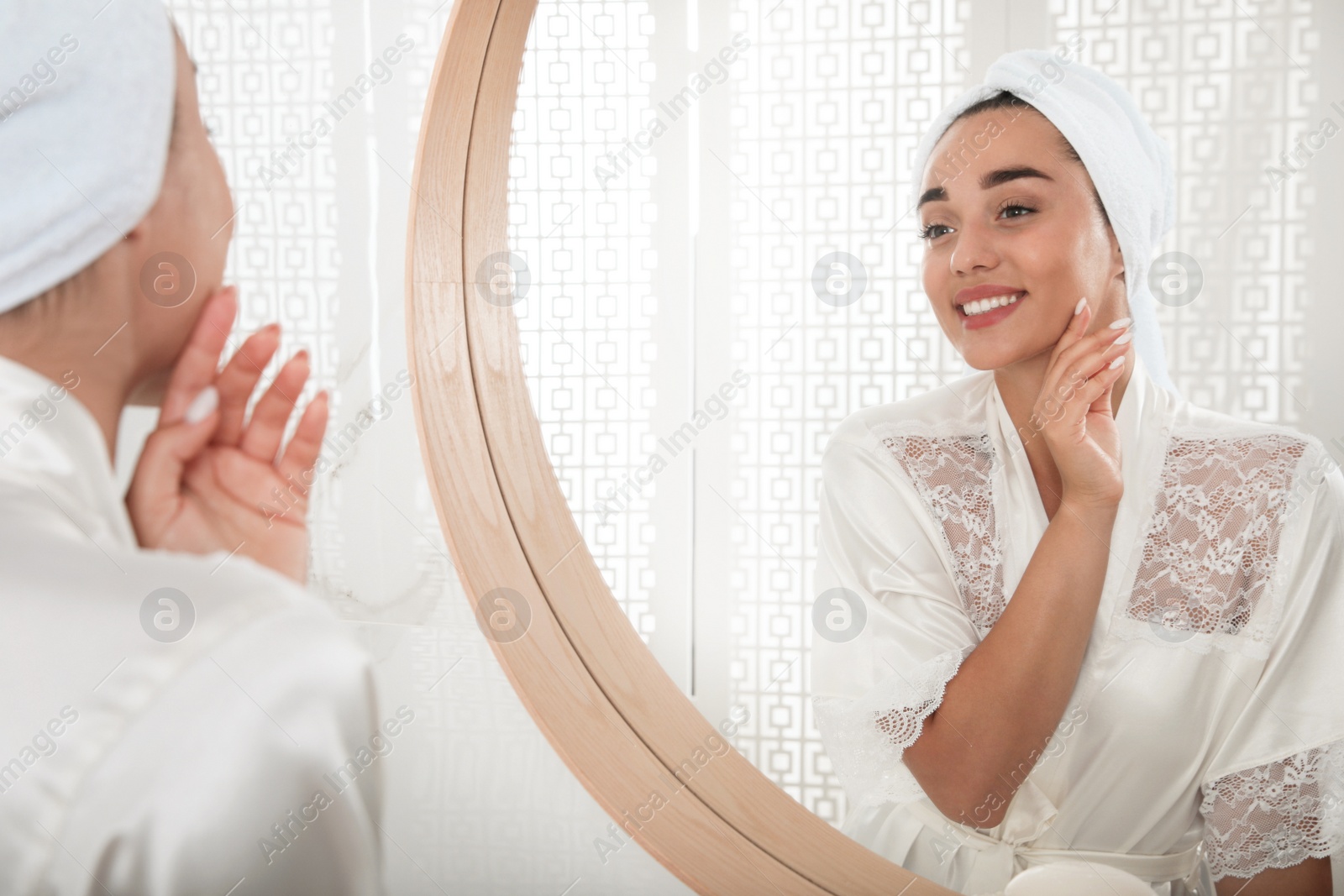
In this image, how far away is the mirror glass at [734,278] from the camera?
34.4 inches

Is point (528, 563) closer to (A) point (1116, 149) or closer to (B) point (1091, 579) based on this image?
(B) point (1091, 579)

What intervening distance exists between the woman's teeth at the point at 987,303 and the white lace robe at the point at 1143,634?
6cm

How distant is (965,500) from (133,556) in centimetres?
78

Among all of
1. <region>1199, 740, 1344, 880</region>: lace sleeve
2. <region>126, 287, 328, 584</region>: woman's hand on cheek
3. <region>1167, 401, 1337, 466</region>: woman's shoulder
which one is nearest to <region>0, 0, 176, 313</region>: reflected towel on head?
<region>126, 287, 328, 584</region>: woman's hand on cheek

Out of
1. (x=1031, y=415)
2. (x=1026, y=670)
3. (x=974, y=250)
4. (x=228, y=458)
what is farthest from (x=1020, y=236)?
(x=228, y=458)

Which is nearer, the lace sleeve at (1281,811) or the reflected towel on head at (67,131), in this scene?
the lace sleeve at (1281,811)

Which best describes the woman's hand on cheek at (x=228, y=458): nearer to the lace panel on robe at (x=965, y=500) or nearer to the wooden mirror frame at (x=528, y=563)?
the wooden mirror frame at (x=528, y=563)

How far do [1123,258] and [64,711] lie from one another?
1.03 meters

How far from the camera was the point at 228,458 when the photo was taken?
0.92 m

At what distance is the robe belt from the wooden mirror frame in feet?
0.27

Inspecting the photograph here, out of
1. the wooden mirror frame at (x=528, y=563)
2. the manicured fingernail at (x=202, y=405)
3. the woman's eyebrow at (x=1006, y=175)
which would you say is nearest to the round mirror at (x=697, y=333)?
the wooden mirror frame at (x=528, y=563)

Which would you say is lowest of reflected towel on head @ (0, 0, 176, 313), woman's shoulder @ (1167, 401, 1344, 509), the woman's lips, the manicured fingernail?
woman's shoulder @ (1167, 401, 1344, 509)

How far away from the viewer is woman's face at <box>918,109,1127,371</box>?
76 cm

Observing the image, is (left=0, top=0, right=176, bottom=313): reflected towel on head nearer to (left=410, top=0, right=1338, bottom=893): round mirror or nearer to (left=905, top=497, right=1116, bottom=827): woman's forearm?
(left=410, top=0, right=1338, bottom=893): round mirror
